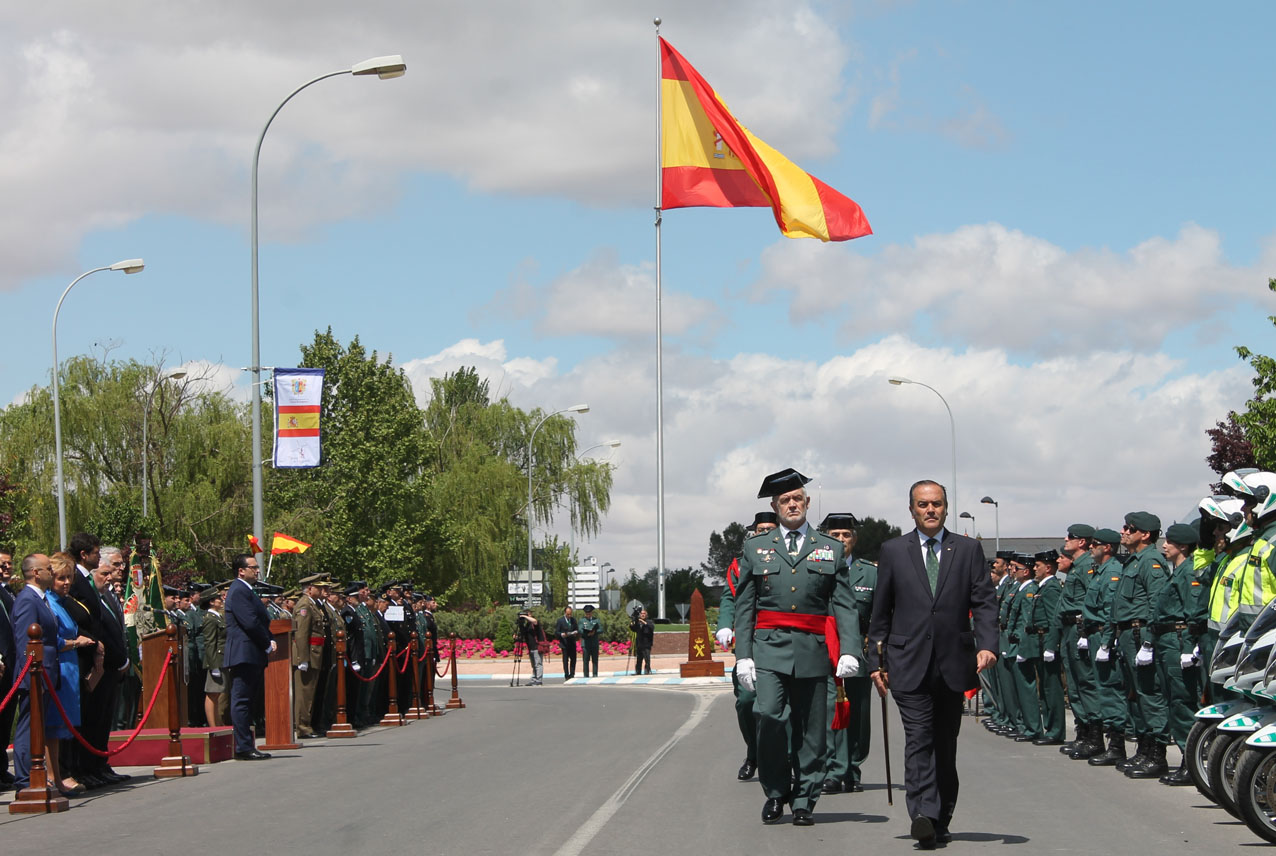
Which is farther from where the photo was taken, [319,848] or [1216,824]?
[1216,824]

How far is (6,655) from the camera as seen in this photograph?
39.6 ft

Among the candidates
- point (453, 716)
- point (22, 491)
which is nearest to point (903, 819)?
point (453, 716)

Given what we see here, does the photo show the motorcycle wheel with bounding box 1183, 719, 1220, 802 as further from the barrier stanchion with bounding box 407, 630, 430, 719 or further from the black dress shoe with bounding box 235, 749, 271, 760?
the barrier stanchion with bounding box 407, 630, 430, 719

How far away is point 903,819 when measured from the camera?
10.2 m

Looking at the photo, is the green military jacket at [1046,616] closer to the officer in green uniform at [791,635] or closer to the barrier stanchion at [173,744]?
the officer in green uniform at [791,635]

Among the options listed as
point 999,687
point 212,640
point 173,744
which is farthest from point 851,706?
point 212,640

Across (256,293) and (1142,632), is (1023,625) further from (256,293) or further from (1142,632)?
(256,293)

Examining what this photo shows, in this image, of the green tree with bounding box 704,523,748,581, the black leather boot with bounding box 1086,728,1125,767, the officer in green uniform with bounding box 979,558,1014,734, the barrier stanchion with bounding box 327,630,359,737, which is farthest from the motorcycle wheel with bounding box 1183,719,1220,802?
the green tree with bounding box 704,523,748,581

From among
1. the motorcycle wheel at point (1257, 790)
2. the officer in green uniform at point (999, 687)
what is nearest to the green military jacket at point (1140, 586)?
the motorcycle wheel at point (1257, 790)

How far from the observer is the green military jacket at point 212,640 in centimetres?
1839

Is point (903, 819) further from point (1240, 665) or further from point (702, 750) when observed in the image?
point (702, 750)

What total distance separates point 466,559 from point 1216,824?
175ft

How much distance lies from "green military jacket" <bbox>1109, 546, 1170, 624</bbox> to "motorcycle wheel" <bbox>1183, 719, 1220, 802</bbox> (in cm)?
226

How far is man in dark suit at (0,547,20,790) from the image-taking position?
39.7ft
